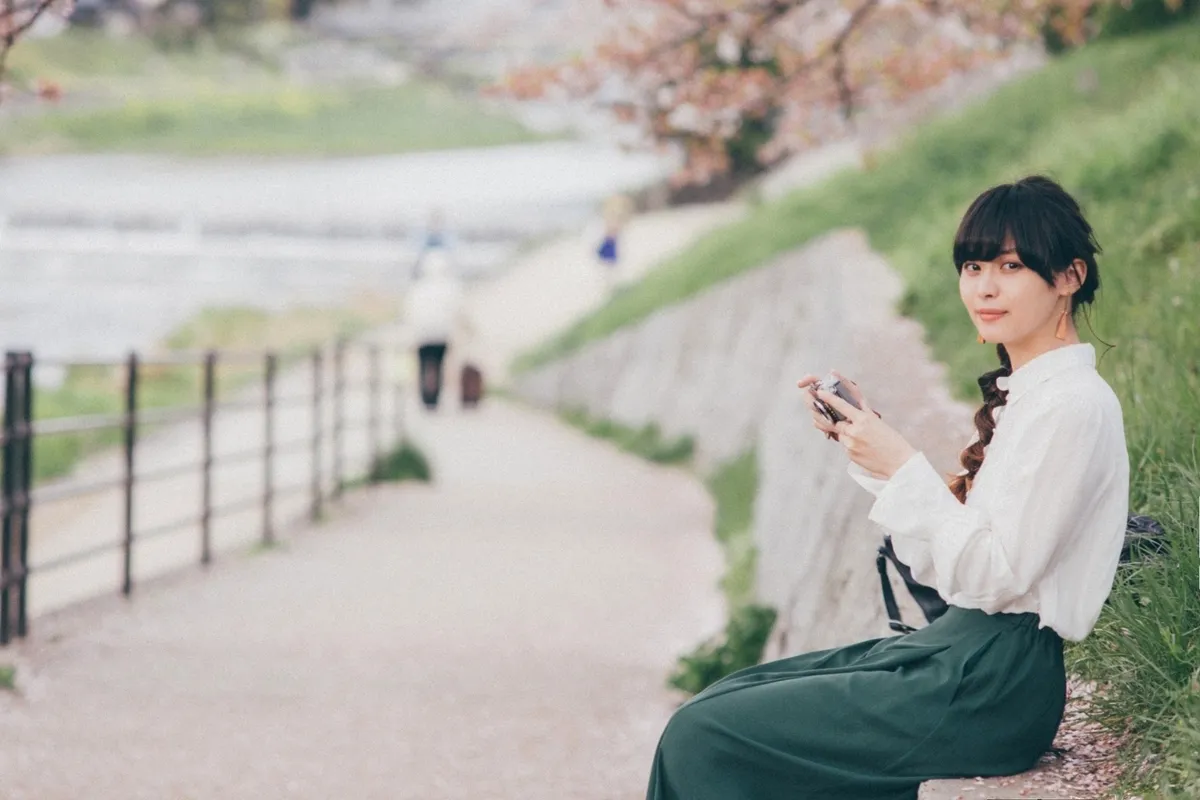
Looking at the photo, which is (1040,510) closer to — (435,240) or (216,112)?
(435,240)

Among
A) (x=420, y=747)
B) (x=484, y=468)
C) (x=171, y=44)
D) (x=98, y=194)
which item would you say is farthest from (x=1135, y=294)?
(x=171, y=44)

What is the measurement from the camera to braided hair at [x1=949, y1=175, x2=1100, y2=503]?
8.28 ft

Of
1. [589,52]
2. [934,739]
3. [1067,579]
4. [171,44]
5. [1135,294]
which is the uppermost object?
[171,44]

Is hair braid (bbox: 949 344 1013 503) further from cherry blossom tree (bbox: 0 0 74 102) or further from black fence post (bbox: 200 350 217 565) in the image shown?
black fence post (bbox: 200 350 217 565)

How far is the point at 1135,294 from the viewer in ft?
19.9

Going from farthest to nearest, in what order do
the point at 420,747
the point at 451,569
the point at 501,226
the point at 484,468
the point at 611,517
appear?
the point at 501,226 < the point at 484,468 < the point at 611,517 < the point at 451,569 < the point at 420,747

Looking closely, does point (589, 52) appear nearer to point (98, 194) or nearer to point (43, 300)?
point (43, 300)

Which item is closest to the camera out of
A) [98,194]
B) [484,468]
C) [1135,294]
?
[1135,294]

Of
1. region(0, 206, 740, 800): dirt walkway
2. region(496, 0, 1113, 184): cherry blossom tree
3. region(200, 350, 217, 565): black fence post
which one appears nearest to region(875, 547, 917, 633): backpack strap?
region(0, 206, 740, 800): dirt walkway

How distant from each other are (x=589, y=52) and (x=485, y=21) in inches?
1590

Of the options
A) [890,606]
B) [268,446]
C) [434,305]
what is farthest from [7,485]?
[434,305]

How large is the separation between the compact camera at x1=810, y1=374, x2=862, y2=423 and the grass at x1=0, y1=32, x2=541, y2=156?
46456 mm

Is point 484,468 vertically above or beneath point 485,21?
beneath

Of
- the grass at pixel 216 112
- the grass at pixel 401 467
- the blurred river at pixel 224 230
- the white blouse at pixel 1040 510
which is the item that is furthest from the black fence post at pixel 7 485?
the grass at pixel 216 112
